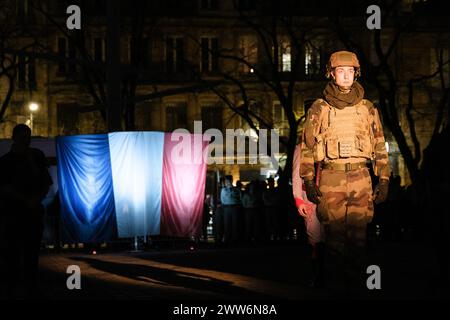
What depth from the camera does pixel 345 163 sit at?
9.80 metres

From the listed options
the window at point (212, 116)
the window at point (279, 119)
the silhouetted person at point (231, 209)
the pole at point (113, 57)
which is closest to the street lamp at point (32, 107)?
the window at point (212, 116)

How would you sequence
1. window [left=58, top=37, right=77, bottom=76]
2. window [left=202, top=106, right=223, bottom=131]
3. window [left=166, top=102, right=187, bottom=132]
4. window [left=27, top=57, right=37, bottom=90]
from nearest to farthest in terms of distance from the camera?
window [left=58, top=37, right=77, bottom=76] < window [left=27, top=57, right=37, bottom=90] < window [left=202, top=106, right=223, bottom=131] < window [left=166, top=102, right=187, bottom=132]

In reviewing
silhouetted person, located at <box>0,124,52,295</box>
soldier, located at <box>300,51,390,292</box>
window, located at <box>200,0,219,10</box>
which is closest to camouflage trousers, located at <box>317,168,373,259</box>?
soldier, located at <box>300,51,390,292</box>

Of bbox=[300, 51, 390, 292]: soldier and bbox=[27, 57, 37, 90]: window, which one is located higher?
bbox=[27, 57, 37, 90]: window

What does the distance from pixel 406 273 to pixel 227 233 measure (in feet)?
45.1

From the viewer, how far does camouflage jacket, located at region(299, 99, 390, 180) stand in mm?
9859

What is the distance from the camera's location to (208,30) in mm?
67375

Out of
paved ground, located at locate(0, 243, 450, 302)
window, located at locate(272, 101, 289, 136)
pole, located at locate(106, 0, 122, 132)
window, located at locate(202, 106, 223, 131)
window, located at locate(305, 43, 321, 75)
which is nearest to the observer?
paved ground, located at locate(0, 243, 450, 302)

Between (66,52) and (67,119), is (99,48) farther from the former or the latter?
(67,119)

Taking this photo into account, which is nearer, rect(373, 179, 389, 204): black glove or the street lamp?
rect(373, 179, 389, 204): black glove

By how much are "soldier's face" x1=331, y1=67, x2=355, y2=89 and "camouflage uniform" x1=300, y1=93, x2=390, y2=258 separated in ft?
0.72

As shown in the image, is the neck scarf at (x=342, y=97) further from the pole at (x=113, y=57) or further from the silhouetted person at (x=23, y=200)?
the pole at (x=113, y=57)

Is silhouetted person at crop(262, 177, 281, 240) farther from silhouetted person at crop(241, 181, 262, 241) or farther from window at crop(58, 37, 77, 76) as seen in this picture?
window at crop(58, 37, 77, 76)
